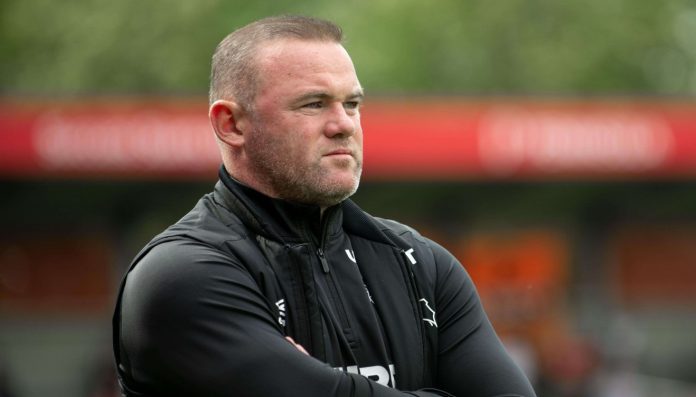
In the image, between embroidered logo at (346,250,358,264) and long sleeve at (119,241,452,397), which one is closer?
long sleeve at (119,241,452,397)

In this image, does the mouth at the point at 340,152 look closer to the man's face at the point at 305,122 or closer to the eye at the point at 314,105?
the man's face at the point at 305,122

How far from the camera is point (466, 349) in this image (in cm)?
358

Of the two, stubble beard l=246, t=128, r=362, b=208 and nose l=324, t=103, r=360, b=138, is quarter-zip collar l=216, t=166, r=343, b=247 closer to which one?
stubble beard l=246, t=128, r=362, b=208

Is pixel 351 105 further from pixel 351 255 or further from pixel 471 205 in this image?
pixel 471 205

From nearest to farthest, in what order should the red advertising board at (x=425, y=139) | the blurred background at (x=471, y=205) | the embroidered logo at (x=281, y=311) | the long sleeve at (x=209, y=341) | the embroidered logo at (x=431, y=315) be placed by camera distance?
the long sleeve at (x=209, y=341), the embroidered logo at (x=281, y=311), the embroidered logo at (x=431, y=315), the red advertising board at (x=425, y=139), the blurred background at (x=471, y=205)

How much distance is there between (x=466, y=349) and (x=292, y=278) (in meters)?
0.54

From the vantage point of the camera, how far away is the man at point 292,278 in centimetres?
323

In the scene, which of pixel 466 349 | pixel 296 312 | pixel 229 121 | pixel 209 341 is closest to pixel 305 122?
pixel 229 121

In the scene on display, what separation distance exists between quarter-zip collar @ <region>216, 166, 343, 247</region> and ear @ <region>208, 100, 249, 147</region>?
112 mm

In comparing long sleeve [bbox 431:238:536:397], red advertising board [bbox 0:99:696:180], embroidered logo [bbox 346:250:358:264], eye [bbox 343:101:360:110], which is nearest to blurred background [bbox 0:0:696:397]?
red advertising board [bbox 0:99:696:180]

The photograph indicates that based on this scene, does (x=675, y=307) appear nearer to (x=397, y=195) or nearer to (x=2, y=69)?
(x=397, y=195)

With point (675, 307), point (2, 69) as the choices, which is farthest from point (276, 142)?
point (2, 69)

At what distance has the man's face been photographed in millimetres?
3424

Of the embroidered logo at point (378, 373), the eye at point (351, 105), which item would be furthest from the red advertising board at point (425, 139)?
the embroidered logo at point (378, 373)
